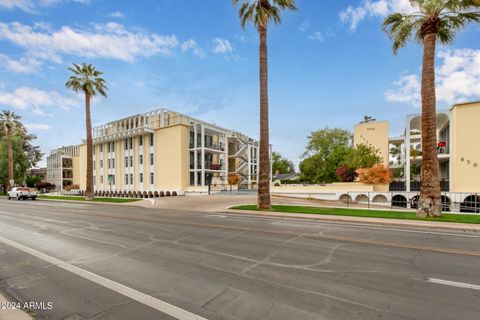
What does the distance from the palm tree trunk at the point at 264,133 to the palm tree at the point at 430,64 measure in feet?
27.4

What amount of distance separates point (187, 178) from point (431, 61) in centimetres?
3362

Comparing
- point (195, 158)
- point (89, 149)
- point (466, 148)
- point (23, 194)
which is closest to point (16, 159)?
point (23, 194)

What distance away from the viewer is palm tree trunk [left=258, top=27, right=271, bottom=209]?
1811cm

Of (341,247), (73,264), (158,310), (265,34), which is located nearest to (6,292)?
(73,264)

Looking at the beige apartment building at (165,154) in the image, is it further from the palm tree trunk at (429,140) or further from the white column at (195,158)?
the palm tree trunk at (429,140)

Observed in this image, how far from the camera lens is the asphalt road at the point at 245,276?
12.7ft

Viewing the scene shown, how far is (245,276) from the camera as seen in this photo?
17.1 feet

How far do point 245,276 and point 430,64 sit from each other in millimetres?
15988

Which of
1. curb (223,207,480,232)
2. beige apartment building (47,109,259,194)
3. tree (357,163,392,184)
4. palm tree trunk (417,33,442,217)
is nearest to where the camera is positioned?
curb (223,207,480,232)

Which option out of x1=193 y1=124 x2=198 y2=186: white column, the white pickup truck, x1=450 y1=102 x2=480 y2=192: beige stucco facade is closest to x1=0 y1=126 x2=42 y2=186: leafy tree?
the white pickup truck

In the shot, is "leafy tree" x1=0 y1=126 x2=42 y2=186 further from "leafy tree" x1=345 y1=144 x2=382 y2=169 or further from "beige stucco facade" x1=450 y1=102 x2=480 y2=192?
"beige stucco facade" x1=450 y1=102 x2=480 y2=192

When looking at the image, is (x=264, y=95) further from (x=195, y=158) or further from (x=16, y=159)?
(x=16, y=159)

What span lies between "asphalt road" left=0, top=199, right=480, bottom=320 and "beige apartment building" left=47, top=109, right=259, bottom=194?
2992 centimetres

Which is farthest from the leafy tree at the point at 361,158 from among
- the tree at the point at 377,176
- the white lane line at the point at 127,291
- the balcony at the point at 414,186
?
the white lane line at the point at 127,291
